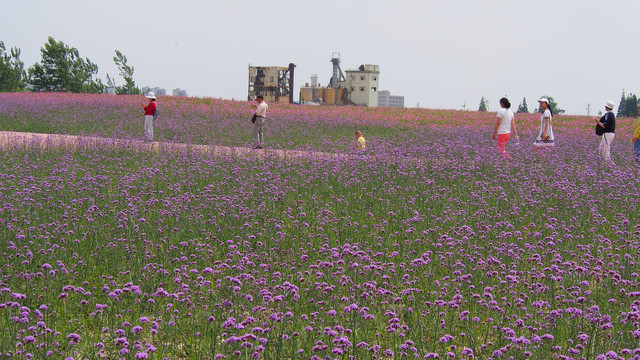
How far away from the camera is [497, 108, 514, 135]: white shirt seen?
13.7 metres

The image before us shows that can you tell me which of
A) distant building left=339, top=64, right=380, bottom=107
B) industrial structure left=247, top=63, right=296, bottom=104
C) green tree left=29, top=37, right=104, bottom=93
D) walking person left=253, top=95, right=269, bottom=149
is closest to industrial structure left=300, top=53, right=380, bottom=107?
distant building left=339, top=64, right=380, bottom=107

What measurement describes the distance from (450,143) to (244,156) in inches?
249

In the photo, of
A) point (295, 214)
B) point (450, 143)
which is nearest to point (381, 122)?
point (450, 143)

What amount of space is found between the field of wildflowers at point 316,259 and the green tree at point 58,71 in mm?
40564

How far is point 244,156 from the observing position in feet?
45.8

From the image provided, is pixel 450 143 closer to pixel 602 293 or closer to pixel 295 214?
pixel 295 214

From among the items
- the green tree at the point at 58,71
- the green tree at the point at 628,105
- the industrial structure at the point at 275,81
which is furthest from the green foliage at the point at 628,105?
the green tree at the point at 58,71

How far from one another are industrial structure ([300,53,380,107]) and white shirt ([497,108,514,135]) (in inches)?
2098

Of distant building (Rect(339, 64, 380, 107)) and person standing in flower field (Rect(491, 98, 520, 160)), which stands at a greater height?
distant building (Rect(339, 64, 380, 107))

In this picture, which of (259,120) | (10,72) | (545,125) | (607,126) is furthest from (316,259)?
(10,72)

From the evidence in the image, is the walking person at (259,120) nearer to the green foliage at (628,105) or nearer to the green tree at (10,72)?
the green tree at (10,72)

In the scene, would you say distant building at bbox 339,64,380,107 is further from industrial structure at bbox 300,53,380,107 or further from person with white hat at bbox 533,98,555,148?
person with white hat at bbox 533,98,555,148

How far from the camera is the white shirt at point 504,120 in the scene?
13706mm

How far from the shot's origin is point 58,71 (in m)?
51.7
